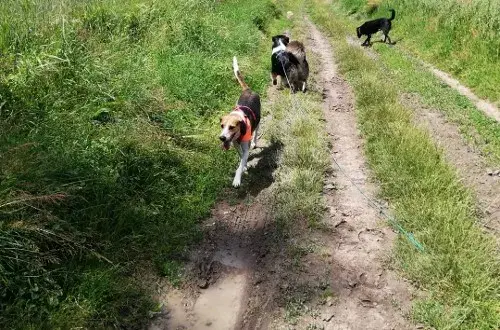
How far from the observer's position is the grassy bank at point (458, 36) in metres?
8.45

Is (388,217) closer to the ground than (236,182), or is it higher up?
higher up

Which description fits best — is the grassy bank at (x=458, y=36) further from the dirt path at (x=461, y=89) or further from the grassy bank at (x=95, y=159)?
the grassy bank at (x=95, y=159)

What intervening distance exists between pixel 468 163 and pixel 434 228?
212cm

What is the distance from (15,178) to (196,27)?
21.6 feet

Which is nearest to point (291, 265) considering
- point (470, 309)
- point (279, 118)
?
point (470, 309)

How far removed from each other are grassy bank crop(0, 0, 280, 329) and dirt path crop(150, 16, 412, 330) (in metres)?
0.28

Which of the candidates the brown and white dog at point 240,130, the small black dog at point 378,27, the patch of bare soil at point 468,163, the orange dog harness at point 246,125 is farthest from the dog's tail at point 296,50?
the small black dog at point 378,27

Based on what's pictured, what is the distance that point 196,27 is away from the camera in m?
8.85

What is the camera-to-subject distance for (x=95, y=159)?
407cm

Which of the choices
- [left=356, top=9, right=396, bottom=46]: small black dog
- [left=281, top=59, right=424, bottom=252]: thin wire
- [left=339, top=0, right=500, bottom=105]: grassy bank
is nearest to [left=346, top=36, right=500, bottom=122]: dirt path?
[left=339, top=0, right=500, bottom=105]: grassy bank

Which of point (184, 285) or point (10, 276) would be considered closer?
point (10, 276)

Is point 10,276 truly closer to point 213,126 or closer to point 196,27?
point 213,126

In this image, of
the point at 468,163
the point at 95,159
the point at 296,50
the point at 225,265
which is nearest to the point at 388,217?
the point at 225,265

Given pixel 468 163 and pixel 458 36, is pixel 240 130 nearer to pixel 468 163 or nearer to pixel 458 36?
pixel 468 163
